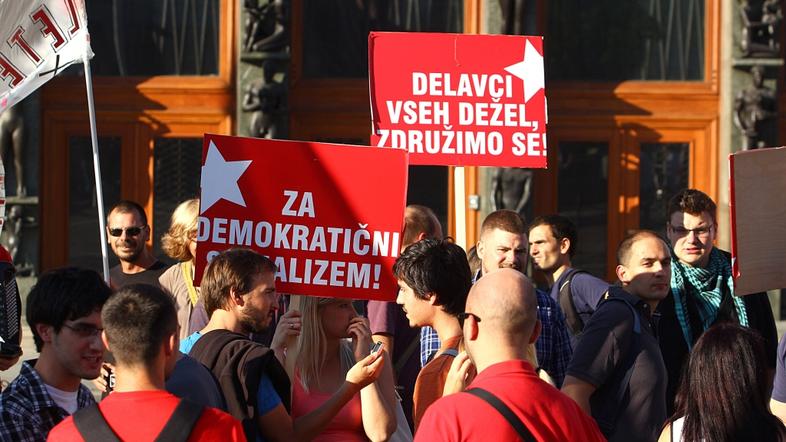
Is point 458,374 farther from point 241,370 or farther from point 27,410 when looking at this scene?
point 27,410

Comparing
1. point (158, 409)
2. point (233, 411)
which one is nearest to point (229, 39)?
point (233, 411)

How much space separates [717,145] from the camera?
12.5 m

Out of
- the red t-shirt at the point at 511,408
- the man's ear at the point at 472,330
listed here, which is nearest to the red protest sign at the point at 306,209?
the man's ear at the point at 472,330

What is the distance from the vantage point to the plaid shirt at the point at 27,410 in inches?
154

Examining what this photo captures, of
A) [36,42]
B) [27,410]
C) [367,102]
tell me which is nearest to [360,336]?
[27,410]

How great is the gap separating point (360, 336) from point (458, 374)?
700mm

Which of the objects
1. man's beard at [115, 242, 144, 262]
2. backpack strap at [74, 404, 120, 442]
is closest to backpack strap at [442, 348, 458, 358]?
backpack strap at [74, 404, 120, 442]

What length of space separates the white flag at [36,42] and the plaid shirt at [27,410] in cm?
291

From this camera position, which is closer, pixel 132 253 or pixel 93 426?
pixel 93 426

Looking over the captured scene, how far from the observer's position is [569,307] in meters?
6.81

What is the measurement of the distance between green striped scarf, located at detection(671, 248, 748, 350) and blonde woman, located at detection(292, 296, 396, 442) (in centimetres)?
193

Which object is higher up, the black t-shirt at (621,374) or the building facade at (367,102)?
the building facade at (367,102)

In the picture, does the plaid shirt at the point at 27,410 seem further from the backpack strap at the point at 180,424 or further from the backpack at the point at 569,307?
the backpack at the point at 569,307

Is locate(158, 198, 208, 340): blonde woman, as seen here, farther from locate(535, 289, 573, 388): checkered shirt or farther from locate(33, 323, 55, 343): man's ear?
locate(33, 323, 55, 343): man's ear
